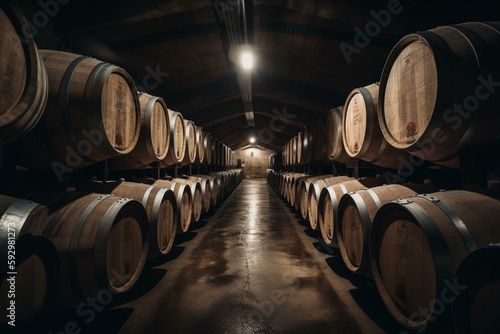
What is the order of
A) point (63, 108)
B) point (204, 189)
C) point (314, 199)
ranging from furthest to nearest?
point (204, 189), point (314, 199), point (63, 108)

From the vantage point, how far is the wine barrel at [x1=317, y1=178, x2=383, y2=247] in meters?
3.55

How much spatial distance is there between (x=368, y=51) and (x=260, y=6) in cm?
236

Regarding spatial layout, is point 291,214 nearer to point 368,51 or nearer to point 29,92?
point 368,51

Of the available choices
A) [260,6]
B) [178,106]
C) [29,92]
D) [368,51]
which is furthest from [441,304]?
[178,106]

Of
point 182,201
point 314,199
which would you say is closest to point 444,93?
point 314,199

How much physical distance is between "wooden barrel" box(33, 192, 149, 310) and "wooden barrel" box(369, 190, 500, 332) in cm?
233

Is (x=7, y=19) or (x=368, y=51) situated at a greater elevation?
(x=368, y=51)

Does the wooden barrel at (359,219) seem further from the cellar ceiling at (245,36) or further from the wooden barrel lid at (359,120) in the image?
the cellar ceiling at (245,36)

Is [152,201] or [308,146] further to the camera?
[308,146]

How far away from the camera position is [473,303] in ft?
4.08

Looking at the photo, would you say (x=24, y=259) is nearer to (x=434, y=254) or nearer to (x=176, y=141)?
(x=434, y=254)

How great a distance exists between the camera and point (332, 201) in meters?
3.57

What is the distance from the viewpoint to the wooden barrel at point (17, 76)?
151cm

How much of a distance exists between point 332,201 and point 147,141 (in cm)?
281
